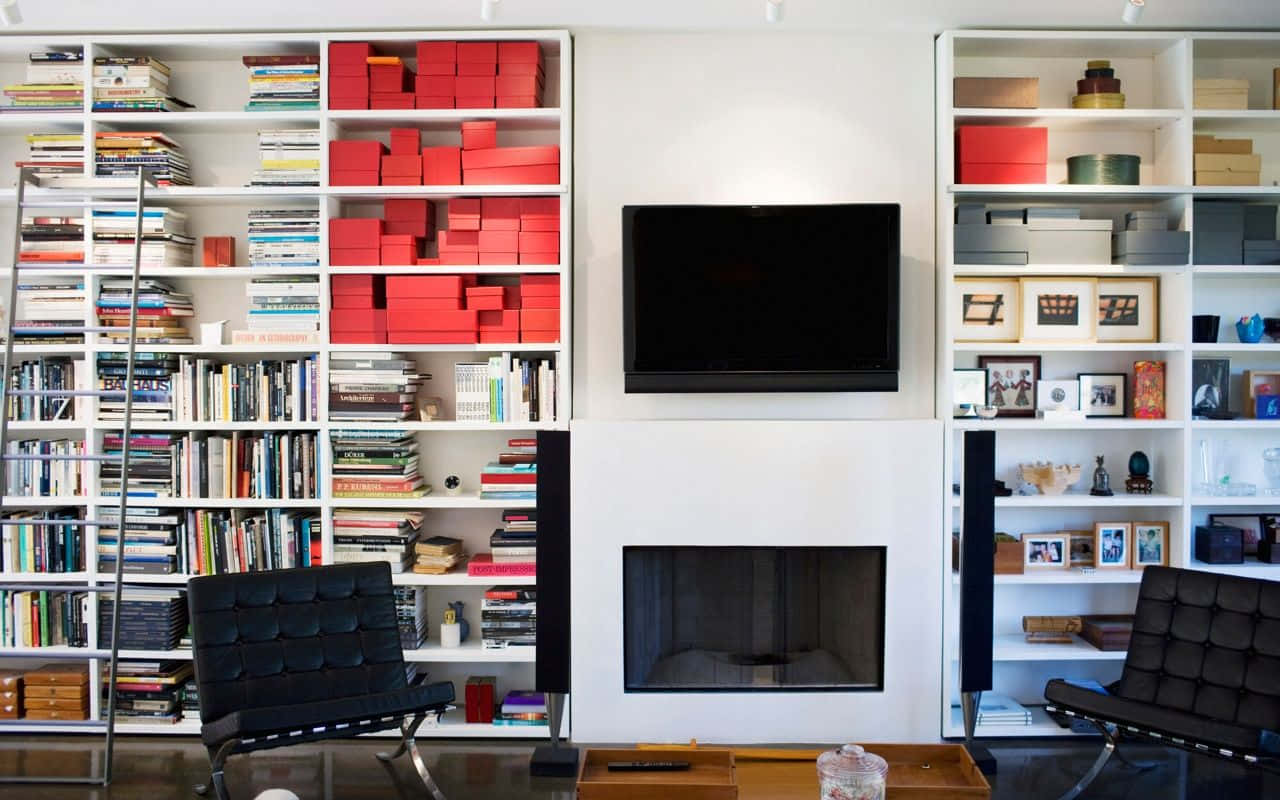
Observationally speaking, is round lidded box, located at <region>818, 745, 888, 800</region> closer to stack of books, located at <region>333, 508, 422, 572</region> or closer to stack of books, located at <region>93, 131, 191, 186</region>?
stack of books, located at <region>333, 508, 422, 572</region>

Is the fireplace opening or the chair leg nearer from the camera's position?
the chair leg

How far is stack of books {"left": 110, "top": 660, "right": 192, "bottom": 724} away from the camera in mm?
4262

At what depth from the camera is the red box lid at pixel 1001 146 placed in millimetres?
4148

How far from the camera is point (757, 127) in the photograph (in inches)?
168

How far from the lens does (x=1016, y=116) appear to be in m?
4.17

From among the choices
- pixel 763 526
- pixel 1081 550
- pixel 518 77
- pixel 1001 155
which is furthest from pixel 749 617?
pixel 518 77

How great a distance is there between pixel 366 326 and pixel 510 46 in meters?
1.29

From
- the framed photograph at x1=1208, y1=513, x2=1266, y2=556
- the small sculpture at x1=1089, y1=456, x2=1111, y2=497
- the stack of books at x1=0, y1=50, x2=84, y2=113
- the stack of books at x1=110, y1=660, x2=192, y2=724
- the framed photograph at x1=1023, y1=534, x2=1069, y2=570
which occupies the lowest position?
the stack of books at x1=110, y1=660, x2=192, y2=724

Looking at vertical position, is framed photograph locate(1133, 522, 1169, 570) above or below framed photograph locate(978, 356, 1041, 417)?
below

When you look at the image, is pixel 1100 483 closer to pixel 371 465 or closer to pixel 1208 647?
pixel 1208 647

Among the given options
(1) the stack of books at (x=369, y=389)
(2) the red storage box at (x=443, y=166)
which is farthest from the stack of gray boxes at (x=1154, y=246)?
(1) the stack of books at (x=369, y=389)

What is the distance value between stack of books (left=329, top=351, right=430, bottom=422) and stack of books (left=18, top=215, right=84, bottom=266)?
1239 mm

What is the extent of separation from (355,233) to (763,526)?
205 centimetres

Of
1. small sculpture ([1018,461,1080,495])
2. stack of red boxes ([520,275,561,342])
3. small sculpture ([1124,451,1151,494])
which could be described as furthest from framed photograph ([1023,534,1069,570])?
stack of red boxes ([520,275,561,342])
